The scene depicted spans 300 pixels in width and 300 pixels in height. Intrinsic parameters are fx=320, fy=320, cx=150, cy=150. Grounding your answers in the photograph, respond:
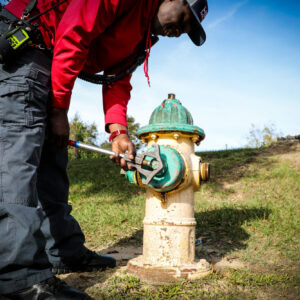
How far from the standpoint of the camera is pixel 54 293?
1674 mm

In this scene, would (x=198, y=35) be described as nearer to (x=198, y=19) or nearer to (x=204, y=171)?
(x=198, y=19)

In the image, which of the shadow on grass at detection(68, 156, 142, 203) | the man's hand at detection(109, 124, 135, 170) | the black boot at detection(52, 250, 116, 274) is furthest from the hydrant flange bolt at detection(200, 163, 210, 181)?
the shadow on grass at detection(68, 156, 142, 203)

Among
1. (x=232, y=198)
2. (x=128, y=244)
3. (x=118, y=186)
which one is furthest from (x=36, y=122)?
(x=118, y=186)

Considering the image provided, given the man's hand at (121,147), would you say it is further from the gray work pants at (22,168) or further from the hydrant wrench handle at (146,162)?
the gray work pants at (22,168)

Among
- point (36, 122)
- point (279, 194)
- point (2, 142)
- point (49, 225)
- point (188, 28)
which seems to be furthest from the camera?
point (279, 194)

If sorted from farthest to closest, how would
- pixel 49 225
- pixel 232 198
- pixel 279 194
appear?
pixel 232 198 → pixel 279 194 → pixel 49 225

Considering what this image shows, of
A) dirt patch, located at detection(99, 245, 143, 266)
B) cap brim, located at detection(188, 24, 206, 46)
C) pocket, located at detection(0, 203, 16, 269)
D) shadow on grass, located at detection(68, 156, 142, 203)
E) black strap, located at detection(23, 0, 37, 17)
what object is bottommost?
dirt patch, located at detection(99, 245, 143, 266)

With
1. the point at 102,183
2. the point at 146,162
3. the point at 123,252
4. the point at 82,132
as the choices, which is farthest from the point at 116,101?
the point at 82,132

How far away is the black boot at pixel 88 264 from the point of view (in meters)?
2.49

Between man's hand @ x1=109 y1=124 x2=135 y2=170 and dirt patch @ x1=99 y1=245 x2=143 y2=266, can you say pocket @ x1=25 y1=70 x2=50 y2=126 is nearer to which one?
man's hand @ x1=109 y1=124 x2=135 y2=170

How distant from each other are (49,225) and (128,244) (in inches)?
49.7

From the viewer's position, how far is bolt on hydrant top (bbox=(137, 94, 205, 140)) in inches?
97.8

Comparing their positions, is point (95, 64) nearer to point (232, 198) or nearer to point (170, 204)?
point (170, 204)

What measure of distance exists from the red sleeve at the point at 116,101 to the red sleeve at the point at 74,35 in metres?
0.55
